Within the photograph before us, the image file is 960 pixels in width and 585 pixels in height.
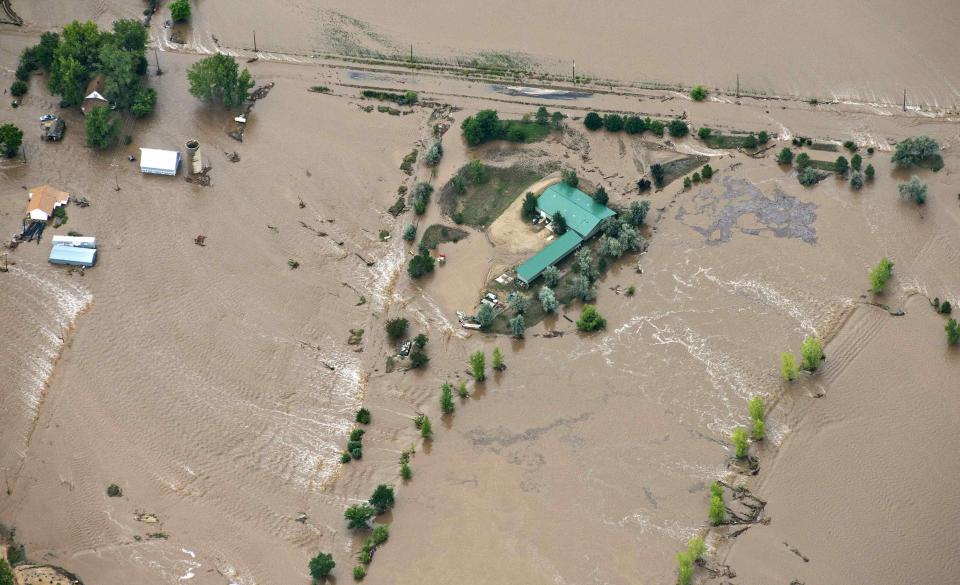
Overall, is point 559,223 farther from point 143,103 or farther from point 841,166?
point 143,103

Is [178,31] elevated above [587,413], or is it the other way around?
[178,31]

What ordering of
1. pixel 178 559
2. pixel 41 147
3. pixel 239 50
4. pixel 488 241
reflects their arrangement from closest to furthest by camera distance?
pixel 178 559, pixel 488 241, pixel 41 147, pixel 239 50

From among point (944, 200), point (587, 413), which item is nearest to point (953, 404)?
point (944, 200)

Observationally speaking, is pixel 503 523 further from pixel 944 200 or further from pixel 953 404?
pixel 944 200

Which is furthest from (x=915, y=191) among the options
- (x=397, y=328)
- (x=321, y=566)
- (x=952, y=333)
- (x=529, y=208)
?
(x=321, y=566)

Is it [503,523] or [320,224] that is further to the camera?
[320,224]

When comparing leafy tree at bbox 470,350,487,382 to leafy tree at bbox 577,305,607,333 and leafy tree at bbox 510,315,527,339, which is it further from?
leafy tree at bbox 577,305,607,333

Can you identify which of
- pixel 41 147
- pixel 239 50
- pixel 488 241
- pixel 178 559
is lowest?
pixel 178 559
